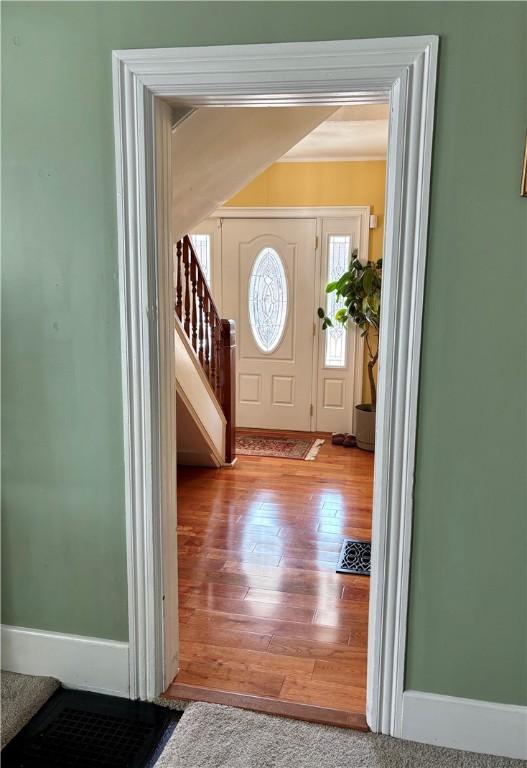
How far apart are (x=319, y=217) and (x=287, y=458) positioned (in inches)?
86.6

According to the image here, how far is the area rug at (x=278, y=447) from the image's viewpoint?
496 cm

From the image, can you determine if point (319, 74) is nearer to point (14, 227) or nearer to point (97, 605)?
point (14, 227)

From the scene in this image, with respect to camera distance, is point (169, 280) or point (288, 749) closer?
point (288, 749)

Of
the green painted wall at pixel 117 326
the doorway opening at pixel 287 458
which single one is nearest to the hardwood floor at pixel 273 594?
the doorway opening at pixel 287 458

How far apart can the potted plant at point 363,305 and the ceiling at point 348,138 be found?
91 centimetres

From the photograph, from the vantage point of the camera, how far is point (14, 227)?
6.38 feet

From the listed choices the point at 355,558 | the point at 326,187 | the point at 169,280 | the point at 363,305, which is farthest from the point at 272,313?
the point at 169,280

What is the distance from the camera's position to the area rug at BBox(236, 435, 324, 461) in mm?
4957

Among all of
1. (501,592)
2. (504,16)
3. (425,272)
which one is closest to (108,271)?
(425,272)

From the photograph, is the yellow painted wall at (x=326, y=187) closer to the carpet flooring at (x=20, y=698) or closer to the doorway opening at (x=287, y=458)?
the doorway opening at (x=287, y=458)

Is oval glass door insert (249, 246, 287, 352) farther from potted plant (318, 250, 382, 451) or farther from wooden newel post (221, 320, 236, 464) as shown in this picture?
wooden newel post (221, 320, 236, 464)

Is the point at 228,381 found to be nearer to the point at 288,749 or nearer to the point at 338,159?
the point at 338,159

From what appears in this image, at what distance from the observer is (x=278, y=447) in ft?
16.9

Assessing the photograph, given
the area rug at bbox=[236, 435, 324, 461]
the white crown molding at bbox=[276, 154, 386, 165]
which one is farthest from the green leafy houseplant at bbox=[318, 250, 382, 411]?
the white crown molding at bbox=[276, 154, 386, 165]
